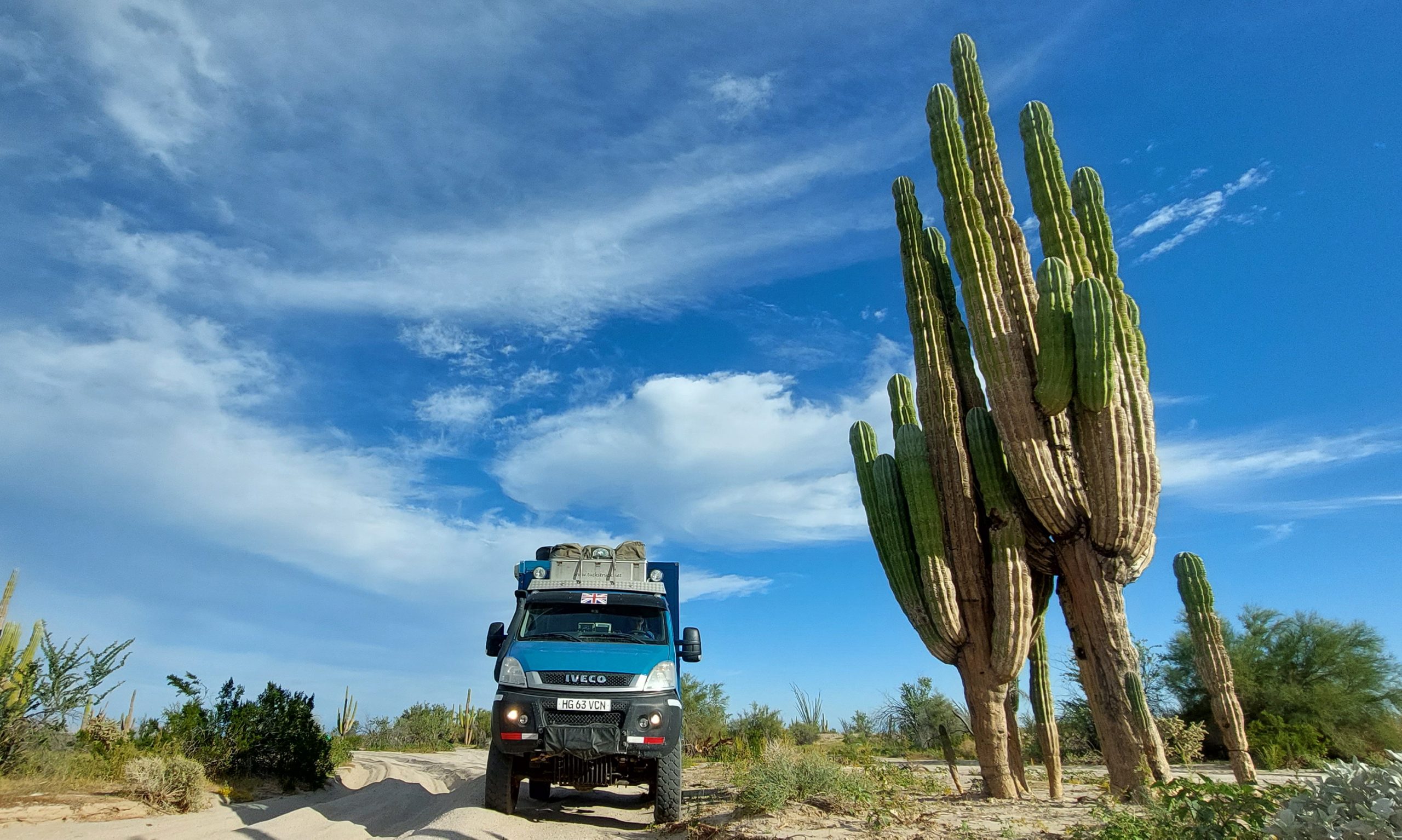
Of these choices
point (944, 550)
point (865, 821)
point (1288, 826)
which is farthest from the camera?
point (944, 550)

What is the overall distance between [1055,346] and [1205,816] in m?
5.22

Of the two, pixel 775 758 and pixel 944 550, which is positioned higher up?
pixel 944 550

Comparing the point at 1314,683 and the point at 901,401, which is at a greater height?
the point at 901,401

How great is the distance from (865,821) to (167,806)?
323 inches

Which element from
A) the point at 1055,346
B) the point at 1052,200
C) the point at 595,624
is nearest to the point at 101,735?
the point at 595,624

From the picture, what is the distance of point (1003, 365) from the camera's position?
9312 mm

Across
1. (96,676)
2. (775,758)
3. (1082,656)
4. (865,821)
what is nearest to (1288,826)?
(865,821)

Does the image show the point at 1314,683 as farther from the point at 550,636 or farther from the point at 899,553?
the point at 550,636

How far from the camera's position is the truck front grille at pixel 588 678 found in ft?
25.5

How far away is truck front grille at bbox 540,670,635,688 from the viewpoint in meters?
7.76

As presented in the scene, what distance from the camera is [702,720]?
23703 mm

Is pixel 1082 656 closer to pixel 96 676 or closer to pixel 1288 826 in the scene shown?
pixel 1288 826

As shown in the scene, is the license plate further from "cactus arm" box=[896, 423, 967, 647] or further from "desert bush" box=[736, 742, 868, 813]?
"cactus arm" box=[896, 423, 967, 647]

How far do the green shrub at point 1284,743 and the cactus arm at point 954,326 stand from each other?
10282mm
